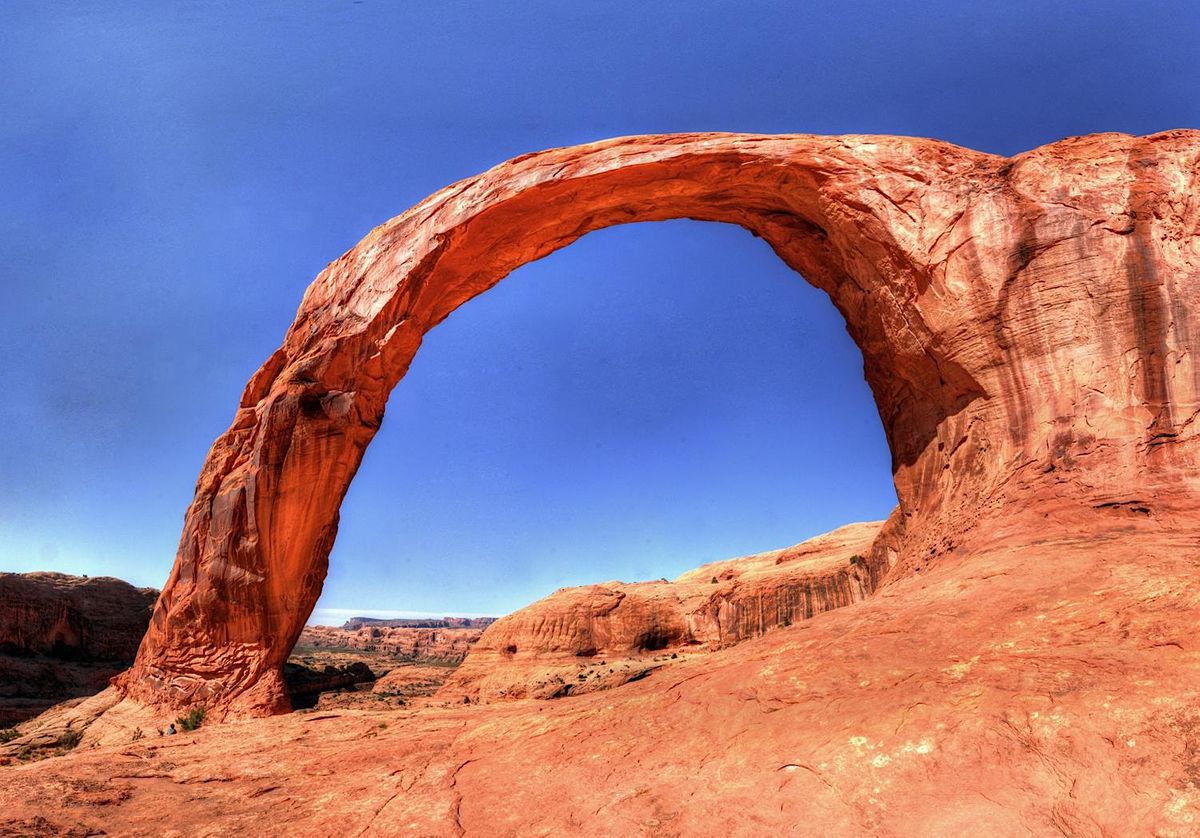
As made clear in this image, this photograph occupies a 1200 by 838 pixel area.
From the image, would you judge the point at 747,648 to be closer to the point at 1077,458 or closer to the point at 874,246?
the point at 1077,458

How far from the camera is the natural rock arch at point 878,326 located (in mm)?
8125

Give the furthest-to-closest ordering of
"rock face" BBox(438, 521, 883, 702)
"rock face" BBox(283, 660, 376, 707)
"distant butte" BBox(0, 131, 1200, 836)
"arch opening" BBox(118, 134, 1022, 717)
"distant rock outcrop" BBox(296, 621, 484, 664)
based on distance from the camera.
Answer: "distant rock outcrop" BBox(296, 621, 484, 664) → "rock face" BBox(438, 521, 883, 702) → "rock face" BBox(283, 660, 376, 707) → "arch opening" BBox(118, 134, 1022, 717) → "distant butte" BBox(0, 131, 1200, 836)

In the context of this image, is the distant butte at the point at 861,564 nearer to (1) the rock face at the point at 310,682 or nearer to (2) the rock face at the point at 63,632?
(1) the rock face at the point at 310,682

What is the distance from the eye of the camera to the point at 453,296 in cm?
1521

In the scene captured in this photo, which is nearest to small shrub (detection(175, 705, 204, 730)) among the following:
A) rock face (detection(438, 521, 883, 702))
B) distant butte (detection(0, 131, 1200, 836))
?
distant butte (detection(0, 131, 1200, 836))

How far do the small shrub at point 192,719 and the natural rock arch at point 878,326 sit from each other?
33 cm

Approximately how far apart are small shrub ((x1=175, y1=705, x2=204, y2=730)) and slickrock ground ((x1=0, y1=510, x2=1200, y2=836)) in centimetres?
563

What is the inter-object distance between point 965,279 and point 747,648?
20.7 feet

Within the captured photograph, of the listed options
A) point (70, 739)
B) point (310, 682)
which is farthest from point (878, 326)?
point (70, 739)

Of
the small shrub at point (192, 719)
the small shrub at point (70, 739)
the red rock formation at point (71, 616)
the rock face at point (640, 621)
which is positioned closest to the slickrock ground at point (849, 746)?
the small shrub at point (192, 719)

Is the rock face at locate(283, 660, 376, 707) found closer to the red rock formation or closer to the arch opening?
the arch opening

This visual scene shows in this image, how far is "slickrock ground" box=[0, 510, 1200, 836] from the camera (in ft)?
13.2

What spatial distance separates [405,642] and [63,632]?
49172 mm

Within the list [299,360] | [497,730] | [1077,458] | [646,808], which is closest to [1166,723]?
[646,808]
